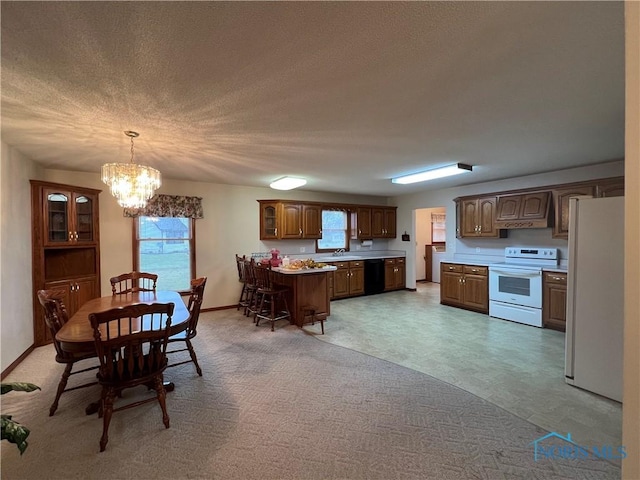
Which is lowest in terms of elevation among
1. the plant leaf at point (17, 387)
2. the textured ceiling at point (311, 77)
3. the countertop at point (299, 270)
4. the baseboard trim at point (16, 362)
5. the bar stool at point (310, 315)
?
the baseboard trim at point (16, 362)

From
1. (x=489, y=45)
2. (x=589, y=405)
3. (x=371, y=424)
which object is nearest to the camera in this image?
(x=489, y=45)

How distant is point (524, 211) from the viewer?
4832 mm

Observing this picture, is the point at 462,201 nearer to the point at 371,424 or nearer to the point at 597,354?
the point at 597,354

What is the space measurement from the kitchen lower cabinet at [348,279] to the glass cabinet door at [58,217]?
4562 millimetres

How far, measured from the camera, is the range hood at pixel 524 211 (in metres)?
4.62

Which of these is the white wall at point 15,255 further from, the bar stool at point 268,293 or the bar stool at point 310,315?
the bar stool at point 310,315

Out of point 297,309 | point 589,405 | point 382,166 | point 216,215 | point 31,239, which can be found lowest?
point 589,405

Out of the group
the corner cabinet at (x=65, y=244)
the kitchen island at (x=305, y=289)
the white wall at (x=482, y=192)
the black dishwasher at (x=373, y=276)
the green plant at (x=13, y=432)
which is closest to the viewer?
the green plant at (x=13, y=432)

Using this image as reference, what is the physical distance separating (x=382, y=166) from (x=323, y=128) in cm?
175

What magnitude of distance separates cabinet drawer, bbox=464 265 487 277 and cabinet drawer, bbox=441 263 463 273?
120 mm

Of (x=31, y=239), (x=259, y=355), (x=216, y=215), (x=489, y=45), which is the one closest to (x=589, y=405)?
(x=489, y=45)

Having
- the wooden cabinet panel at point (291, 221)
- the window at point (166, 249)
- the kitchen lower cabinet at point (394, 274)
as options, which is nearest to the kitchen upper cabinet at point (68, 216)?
the window at point (166, 249)

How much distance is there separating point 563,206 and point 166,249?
647 centimetres

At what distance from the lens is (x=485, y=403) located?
8.06 feet
